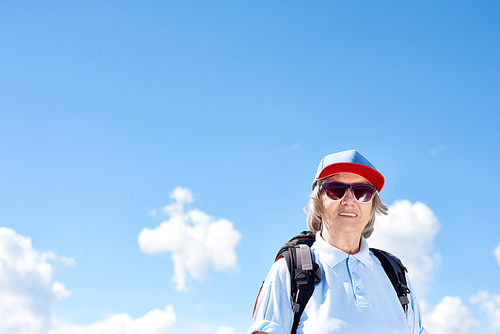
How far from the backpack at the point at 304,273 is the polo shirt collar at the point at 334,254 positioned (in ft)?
0.74

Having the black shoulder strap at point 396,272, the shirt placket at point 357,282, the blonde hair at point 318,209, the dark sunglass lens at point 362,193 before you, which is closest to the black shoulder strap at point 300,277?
the shirt placket at point 357,282

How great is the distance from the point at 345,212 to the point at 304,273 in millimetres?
932

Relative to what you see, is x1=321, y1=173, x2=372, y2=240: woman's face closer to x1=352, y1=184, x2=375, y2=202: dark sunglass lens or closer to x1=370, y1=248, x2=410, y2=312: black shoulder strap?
x1=352, y1=184, x2=375, y2=202: dark sunglass lens

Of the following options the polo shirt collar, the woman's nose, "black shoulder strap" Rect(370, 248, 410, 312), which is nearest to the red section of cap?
the woman's nose

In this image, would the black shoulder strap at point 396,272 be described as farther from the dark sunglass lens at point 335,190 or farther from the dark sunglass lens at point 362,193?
the dark sunglass lens at point 335,190

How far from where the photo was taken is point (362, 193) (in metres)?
5.08

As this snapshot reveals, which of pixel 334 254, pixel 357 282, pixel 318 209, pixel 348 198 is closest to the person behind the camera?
pixel 357 282

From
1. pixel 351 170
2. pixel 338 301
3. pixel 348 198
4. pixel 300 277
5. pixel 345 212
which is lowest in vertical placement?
pixel 338 301

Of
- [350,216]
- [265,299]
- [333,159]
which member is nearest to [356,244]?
[350,216]

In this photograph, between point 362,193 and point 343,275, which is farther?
point 362,193

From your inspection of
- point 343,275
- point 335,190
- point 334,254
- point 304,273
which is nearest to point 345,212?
point 335,190

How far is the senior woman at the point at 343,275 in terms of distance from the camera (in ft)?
14.4

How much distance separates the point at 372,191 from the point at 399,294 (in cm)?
132

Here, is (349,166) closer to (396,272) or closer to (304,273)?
(304,273)
